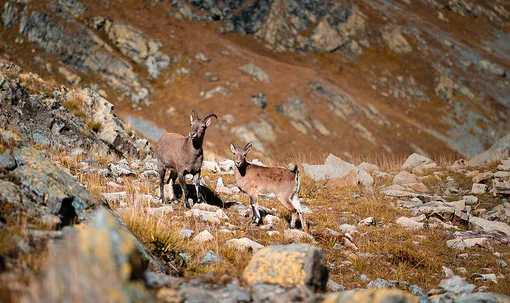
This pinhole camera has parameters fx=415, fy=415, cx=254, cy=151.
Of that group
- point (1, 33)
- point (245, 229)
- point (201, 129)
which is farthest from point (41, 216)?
point (1, 33)

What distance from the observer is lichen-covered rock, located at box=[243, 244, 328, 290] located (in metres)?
4.71

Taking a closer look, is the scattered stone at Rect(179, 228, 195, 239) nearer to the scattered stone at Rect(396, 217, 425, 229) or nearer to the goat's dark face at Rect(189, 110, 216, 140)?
the goat's dark face at Rect(189, 110, 216, 140)

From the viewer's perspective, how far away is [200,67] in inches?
3723

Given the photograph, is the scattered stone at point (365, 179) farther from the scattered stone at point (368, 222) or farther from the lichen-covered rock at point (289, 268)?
the lichen-covered rock at point (289, 268)

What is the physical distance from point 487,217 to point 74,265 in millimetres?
14228

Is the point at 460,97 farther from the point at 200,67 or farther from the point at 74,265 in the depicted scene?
the point at 74,265

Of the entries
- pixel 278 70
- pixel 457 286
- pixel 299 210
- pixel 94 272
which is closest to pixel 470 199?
pixel 299 210

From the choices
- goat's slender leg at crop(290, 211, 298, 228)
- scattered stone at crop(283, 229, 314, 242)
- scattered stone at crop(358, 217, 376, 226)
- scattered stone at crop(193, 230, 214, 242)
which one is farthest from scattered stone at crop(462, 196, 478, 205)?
scattered stone at crop(193, 230, 214, 242)

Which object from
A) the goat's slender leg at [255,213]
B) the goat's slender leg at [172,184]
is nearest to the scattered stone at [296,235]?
the goat's slender leg at [255,213]

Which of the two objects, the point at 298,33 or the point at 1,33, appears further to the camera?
the point at 298,33

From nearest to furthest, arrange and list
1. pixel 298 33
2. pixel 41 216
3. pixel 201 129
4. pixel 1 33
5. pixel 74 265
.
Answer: pixel 74 265
pixel 41 216
pixel 201 129
pixel 1 33
pixel 298 33

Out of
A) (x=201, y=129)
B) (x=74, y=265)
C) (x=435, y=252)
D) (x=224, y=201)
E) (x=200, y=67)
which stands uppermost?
(x=74, y=265)

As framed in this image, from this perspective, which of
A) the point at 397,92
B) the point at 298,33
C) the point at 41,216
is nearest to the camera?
the point at 41,216

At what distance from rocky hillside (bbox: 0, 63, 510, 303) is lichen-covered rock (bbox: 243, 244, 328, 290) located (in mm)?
19
